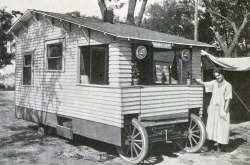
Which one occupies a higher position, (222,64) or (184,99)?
(222,64)

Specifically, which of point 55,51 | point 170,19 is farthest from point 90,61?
point 170,19

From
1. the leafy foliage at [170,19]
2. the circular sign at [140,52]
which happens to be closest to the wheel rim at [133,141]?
the circular sign at [140,52]

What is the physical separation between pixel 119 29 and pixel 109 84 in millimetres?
1993

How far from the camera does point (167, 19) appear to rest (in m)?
47.5

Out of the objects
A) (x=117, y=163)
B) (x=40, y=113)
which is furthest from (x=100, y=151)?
(x=40, y=113)

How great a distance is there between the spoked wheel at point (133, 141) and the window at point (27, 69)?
5.83 meters

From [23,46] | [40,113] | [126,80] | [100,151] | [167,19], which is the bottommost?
Answer: [100,151]

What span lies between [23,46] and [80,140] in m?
4.67

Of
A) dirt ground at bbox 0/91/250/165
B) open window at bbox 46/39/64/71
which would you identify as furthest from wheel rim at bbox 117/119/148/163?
open window at bbox 46/39/64/71

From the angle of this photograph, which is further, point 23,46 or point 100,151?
point 23,46

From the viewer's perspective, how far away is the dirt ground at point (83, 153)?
855cm

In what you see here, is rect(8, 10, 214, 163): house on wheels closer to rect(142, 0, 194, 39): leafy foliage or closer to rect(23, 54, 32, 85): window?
rect(23, 54, 32, 85): window

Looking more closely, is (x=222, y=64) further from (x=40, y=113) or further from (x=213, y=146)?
(x=40, y=113)

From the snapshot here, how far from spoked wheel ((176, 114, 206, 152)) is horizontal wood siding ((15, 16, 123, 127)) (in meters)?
2.50
